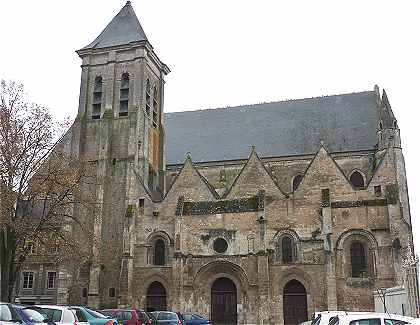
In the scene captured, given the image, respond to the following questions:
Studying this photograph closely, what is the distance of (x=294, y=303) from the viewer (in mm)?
26266

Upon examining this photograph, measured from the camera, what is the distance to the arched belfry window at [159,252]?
28922mm

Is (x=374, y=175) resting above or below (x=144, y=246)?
above

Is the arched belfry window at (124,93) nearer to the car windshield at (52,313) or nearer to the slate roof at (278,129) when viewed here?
the slate roof at (278,129)

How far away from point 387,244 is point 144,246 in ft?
43.5

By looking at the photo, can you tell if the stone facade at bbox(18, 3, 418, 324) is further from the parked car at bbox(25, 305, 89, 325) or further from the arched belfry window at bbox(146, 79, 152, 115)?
the parked car at bbox(25, 305, 89, 325)

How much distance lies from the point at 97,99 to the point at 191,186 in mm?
9273

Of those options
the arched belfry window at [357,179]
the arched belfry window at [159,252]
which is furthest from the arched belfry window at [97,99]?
the arched belfry window at [357,179]

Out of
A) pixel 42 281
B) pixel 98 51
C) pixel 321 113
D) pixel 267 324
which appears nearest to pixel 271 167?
pixel 321 113

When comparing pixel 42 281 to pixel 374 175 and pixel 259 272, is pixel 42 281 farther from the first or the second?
pixel 374 175

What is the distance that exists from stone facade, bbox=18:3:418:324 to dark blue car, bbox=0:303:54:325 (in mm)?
16685

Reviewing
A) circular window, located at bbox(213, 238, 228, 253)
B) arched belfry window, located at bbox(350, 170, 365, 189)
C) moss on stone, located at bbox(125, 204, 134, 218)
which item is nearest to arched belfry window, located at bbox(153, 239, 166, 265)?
moss on stone, located at bbox(125, 204, 134, 218)

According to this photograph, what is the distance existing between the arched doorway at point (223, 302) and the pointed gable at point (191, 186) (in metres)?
4.92

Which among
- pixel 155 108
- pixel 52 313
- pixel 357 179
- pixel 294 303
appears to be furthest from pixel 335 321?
pixel 155 108

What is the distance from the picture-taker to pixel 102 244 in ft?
95.1
